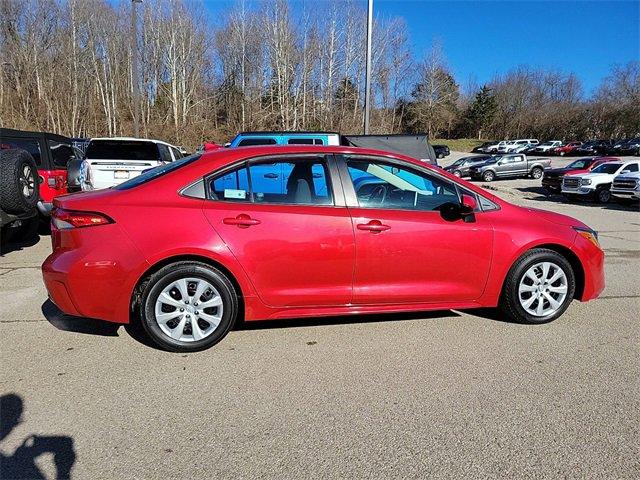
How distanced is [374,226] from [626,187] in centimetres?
1711

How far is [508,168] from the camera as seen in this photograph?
2956cm

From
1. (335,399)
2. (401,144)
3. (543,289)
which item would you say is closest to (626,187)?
(401,144)

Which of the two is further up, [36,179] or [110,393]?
[36,179]

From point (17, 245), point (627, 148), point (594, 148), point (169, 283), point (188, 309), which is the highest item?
point (594, 148)

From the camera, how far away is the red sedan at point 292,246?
338 centimetres

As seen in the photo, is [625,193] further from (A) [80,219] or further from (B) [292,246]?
(A) [80,219]

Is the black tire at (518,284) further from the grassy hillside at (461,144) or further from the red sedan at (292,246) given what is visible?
the grassy hillside at (461,144)

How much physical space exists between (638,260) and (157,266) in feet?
24.3

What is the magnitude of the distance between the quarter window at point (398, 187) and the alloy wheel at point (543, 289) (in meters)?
0.99

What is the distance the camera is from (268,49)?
43906mm

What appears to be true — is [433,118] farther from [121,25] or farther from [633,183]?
[633,183]

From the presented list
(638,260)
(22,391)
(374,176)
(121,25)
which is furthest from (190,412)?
(121,25)

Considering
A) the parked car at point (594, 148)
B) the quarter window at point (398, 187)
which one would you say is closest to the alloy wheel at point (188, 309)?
the quarter window at point (398, 187)

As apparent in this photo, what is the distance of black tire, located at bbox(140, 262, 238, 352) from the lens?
3400 mm
